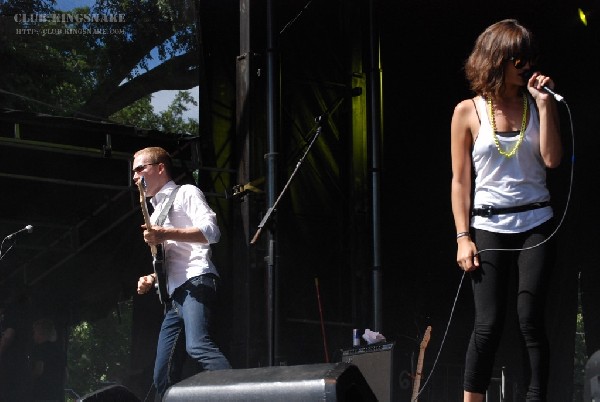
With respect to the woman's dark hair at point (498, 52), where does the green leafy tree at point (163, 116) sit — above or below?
above

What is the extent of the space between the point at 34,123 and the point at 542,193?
5.14 meters

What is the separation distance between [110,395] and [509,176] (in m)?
1.94

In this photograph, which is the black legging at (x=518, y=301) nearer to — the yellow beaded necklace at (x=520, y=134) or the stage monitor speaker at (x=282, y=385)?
the yellow beaded necklace at (x=520, y=134)

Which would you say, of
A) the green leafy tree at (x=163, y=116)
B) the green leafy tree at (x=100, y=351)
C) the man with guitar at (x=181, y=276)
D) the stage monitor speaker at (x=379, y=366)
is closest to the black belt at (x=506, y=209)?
the man with guitar at (x=181, y=276)

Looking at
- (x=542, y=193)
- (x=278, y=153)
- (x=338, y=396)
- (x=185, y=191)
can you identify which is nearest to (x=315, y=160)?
(x=278, y=153)

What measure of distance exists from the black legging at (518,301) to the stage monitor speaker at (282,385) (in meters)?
0.60

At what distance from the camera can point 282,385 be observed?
346 cm

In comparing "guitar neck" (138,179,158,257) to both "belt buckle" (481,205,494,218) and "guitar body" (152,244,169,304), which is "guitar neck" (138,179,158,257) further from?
"belt buckle" (481,205,494,218)

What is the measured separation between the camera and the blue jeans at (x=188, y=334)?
17.1 ft

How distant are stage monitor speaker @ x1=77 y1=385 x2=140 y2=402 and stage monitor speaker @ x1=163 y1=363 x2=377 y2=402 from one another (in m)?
0.60

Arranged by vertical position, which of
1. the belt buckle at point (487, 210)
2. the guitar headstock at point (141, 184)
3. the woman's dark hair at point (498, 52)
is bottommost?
the belt buckle at point (487, 210)

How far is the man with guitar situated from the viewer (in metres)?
5.25

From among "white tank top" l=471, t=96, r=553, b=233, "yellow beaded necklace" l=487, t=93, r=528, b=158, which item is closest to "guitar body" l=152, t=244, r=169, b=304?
"white tank top" l=471, t=96, r=553, b=233

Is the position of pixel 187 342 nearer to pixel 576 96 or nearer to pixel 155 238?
pixel 155 238
